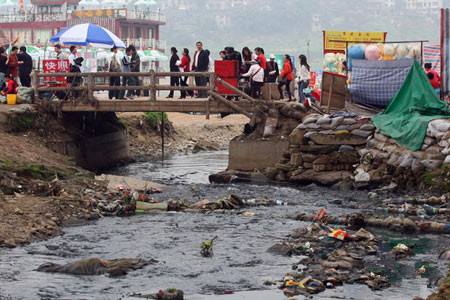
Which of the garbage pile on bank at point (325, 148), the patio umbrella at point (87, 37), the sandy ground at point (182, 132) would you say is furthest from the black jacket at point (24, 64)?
the garbage pile on bank at point (325, 148)

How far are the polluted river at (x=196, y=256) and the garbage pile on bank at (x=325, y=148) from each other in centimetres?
187

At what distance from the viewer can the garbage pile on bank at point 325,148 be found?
21.2 m

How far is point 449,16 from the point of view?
2122 cm

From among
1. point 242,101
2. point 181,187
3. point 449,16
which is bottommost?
point 181,187

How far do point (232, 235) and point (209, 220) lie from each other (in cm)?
149

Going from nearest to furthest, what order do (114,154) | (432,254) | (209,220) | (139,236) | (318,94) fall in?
(432,254) → (139,236) → (209,220) → (318,94) → (114,154)

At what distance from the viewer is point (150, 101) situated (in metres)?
23.6

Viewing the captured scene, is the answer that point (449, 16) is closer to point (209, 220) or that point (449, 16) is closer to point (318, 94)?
point (318, 94)

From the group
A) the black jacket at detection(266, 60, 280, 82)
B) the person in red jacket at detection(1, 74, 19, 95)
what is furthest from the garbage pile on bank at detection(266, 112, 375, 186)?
the person in red jacket at detection(1, 74, 19, 95)

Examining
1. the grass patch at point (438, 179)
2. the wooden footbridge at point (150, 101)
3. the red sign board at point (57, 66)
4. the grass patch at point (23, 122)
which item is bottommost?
the grass patch at point (438, 179)

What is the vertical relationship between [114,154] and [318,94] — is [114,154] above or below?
below

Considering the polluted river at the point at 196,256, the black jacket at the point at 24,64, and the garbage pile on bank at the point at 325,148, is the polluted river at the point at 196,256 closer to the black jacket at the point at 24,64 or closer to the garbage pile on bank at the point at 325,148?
the garbage pile on bank at the point at 325,148

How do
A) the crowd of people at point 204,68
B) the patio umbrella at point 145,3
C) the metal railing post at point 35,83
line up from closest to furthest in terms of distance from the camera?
the crowd of people at point 204,68
the metal railing post at point 35,83
the patio umbrella at point 145,3

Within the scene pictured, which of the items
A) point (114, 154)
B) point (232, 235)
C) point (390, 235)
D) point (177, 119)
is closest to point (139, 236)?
point (232, 235)
